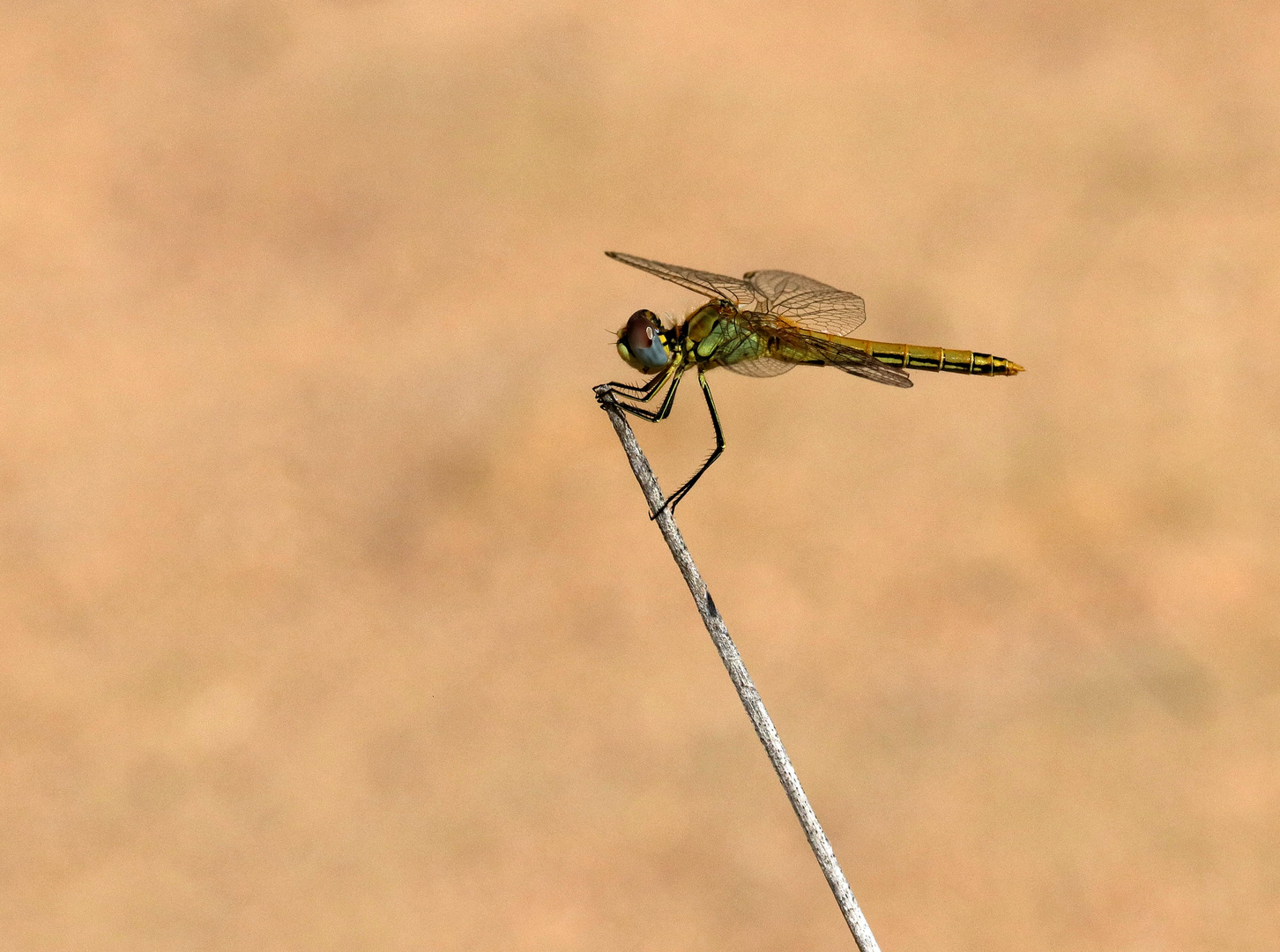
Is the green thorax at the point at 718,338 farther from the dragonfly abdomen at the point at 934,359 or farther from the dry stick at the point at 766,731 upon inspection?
the dry stick at the point at 766,731

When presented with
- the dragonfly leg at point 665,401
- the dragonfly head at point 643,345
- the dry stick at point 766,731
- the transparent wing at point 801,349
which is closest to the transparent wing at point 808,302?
the transparent wing at point 801,349

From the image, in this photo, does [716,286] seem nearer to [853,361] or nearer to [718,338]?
[718,338]

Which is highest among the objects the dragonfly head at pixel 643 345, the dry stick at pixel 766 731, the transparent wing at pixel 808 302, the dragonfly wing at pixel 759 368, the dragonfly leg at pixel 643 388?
the transparent wing at pixel 808 302

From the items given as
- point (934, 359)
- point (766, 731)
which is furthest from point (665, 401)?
point (766, 731)

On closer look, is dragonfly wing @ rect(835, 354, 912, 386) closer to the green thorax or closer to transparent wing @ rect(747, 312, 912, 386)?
transparent wing @ rect(747, 312, 912, 386)

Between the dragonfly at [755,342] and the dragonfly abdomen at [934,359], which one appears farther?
the dragonfly abdomen at [934,359]
